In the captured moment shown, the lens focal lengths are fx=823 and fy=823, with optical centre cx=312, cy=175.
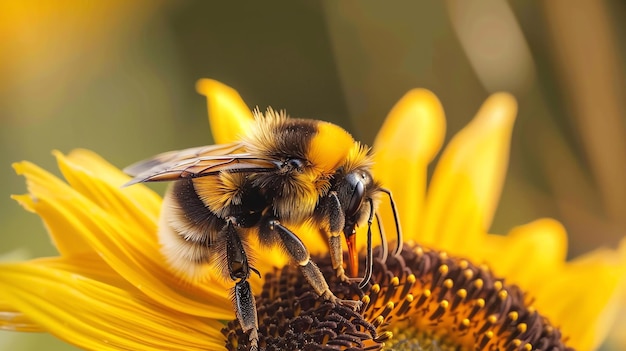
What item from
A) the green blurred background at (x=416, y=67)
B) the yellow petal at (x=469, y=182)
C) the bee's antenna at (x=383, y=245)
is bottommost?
the bee's antenna at (x=383, y=245)

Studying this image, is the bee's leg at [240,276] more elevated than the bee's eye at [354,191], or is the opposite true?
the bee's eye at [354,191]

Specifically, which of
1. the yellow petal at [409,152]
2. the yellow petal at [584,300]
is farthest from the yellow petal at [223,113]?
the yellow petal at [584,300]

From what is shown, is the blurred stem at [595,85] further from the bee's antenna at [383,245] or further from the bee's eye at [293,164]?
the bee's eye at [293,164]

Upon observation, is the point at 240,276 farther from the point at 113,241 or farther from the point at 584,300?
the point at 584,300

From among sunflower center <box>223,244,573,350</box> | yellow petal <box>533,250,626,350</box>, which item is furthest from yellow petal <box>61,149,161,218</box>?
yellow petal <box>533,250,626,350</box>

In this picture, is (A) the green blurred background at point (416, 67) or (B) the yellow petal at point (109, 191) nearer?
(B) the yellow petal at point (109, 191)

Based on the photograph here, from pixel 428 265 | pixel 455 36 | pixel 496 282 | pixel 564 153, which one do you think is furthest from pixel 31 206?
pixel 564 153

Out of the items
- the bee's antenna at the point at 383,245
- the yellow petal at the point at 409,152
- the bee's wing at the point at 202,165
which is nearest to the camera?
the bee's wing at the point at 202,165
